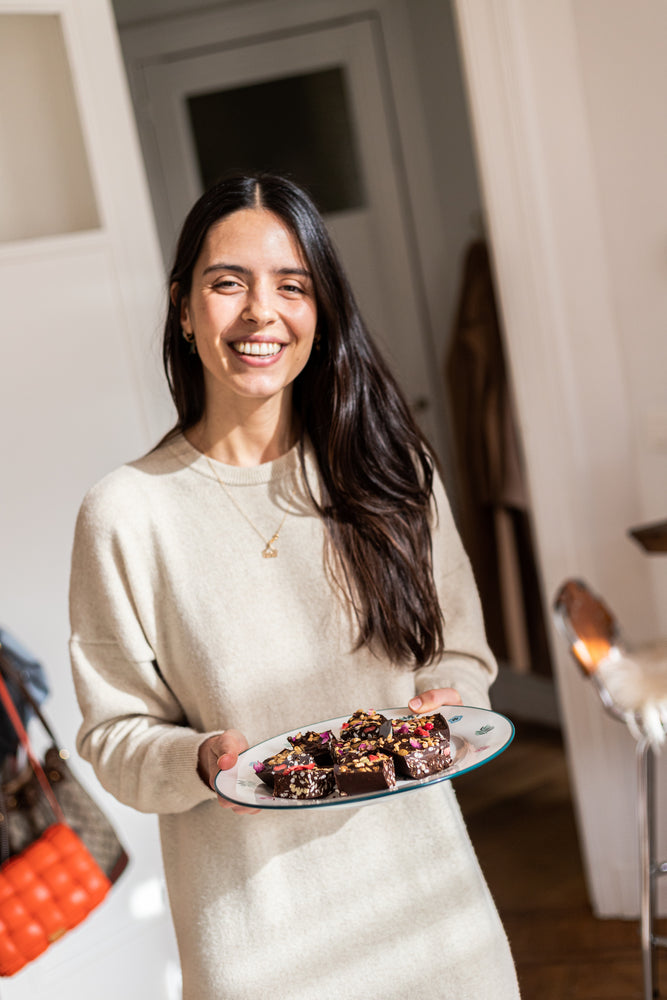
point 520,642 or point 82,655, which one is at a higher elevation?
point 82,655

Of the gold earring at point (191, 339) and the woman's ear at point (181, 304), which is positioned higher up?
the woman's ear at point (181, 304)

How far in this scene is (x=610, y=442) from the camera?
2.61 metres

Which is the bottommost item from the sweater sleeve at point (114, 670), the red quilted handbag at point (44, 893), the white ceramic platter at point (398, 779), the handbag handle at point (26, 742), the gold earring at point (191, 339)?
the red quilted handbag at point (44, 893)

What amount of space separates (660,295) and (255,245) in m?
1.57

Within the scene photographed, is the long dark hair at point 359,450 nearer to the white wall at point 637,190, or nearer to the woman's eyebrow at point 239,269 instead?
the woman's eyebrow at point 239,269

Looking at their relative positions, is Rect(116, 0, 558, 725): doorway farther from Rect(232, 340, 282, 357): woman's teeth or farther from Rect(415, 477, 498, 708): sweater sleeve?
Rect(232, 340, 282, 357): woman's teeth

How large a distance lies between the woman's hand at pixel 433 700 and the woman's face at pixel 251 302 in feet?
1.26

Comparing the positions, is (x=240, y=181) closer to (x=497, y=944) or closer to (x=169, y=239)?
(x=497, y=944)

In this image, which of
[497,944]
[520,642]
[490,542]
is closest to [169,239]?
[490,542]

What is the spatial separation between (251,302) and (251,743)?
502 millimetres

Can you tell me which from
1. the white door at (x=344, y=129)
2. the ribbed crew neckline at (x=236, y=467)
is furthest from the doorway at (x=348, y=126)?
the ribbed crew neckline at (x=236, y=467)

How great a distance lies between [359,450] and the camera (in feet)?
4.27

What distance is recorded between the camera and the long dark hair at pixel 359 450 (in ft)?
4.03

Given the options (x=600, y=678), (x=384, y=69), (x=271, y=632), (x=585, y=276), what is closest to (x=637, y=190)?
(x=585, y=276)
